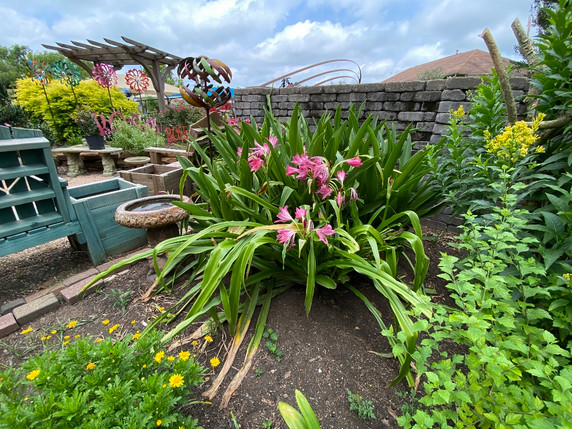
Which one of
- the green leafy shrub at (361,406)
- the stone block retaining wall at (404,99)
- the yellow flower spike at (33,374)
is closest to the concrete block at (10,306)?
the yellow flower spike at (33,374)

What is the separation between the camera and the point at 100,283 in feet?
5.26

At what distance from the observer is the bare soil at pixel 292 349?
0.93 m

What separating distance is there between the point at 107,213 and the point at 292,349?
5.72 ft

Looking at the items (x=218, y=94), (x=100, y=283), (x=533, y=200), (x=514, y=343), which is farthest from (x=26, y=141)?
(x=533, y=200)

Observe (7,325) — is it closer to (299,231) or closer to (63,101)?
(299,231)

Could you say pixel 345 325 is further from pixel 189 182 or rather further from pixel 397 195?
pixel 189 182

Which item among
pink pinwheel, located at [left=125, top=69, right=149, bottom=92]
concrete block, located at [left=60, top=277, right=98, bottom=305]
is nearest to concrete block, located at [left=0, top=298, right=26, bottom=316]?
concrete block, located at [left=60, top=277, right=98, bottom=305]

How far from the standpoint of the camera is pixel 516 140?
955mm

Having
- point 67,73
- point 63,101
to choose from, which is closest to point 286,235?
point 63,101

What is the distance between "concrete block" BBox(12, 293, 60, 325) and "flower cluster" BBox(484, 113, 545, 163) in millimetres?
2353

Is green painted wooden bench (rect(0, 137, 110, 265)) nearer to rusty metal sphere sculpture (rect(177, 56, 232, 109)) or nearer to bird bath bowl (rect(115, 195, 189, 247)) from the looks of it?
bird bath bowl (rect(115, 195, 189, 247))

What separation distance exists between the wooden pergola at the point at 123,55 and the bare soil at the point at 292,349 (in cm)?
745

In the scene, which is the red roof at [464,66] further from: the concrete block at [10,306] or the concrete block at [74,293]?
the concrete block at [10,306]

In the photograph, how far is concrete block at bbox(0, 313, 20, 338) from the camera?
1365 mm
